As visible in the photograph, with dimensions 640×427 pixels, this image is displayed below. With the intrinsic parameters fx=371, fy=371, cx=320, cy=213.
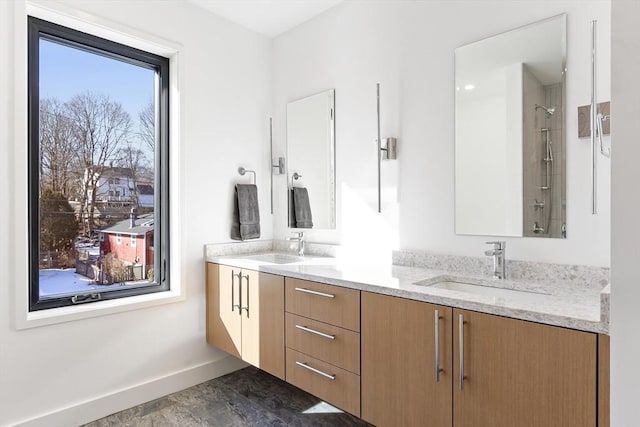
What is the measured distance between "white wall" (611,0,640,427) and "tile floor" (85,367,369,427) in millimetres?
1492

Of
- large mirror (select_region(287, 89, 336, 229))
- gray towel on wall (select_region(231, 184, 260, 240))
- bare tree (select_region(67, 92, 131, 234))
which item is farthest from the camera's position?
gray towel on wall (select_region(231, 184, 260, 240))

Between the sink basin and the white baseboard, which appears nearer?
the white baseboard

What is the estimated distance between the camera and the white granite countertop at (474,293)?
116 cm

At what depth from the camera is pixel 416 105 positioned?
83.7 inches

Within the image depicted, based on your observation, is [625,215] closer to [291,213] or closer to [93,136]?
[291,213]

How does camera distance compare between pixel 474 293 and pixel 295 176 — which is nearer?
pixel 474 293

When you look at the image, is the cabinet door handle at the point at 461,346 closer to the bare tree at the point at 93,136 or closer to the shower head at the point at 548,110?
the shower head at the point at 548,110

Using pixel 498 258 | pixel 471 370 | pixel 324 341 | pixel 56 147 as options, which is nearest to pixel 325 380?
pixel 324 341

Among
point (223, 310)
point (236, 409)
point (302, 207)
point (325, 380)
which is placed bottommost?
point (236, 409)

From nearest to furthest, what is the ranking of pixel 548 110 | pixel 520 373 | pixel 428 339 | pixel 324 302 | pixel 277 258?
pixel 520 373
pixel 428 339
pixel 548 110
pixel 324 302
pixel 277 258

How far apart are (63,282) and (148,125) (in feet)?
3.63

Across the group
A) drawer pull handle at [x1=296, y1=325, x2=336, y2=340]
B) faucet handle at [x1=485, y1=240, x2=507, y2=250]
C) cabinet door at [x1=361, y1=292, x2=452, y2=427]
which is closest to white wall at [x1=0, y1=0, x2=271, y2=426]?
drawer pull handle at [x1=296, y1=325, x2=336, y2=340]

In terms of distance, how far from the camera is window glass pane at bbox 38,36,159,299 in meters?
2.08

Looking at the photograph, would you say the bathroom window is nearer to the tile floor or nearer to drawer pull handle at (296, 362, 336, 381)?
the tile floor
